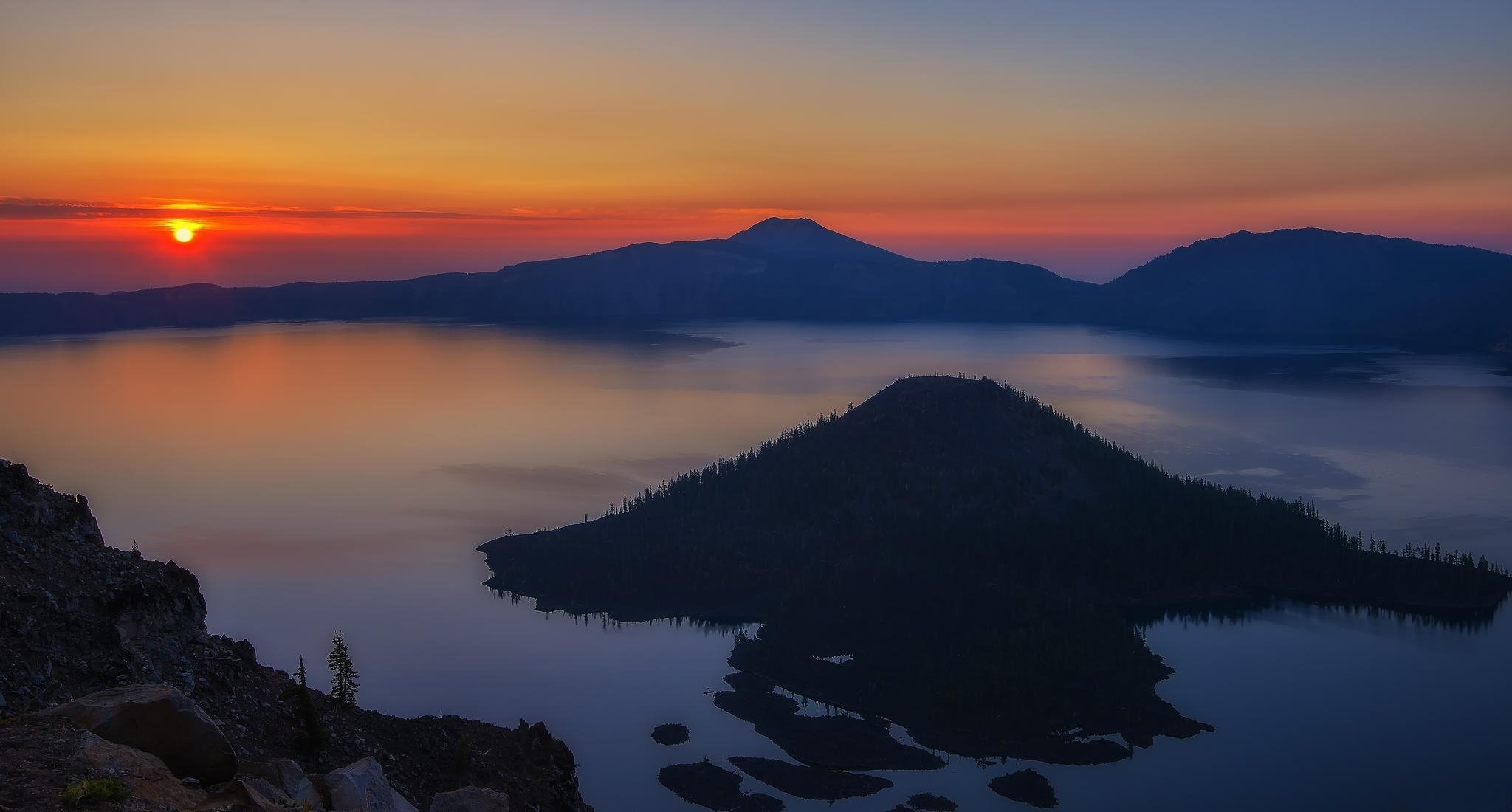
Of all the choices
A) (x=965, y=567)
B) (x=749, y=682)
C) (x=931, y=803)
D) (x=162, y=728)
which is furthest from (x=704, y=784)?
(x=162, y=728)

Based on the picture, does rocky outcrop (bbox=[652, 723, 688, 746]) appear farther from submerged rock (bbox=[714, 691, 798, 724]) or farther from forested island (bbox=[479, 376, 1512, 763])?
forested island (bbox=[479, 376, 1512, 763])

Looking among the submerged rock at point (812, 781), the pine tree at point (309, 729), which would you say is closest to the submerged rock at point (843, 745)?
the submerged rock at point (812, 781)

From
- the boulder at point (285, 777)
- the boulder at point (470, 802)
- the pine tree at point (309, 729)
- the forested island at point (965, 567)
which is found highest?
the boulder at point (285, 777)

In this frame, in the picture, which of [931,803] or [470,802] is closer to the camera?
[470,802]

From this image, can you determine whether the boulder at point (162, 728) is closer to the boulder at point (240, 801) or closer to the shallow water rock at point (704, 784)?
the boulder at point (240, 801)

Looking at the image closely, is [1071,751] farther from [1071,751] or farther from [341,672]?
[341,672]

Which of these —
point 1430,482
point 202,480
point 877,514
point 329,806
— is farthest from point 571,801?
→ point 1430,482

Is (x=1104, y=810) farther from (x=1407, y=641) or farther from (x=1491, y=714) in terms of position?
(x=1407, y=641)
